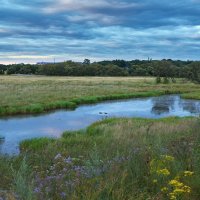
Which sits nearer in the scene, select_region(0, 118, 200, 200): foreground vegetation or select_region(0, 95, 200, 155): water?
select_region(0, 118, 200, 200): foreground vegetation

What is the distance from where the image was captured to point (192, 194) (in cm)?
486

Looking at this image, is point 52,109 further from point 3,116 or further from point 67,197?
point 67,197

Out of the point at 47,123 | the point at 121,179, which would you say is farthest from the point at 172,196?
the point at 47,123

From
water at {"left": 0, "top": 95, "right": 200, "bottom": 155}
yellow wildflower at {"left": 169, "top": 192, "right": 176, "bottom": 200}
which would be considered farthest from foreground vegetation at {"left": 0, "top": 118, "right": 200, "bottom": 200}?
water at {"left": 0, "top": 95, "right": 200, "bottom": 155}

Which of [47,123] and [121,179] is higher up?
[121,179]

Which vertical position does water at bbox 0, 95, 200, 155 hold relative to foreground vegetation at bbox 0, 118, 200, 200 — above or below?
below

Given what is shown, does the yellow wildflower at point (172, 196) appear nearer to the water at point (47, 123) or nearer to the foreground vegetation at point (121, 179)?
the foreground vegetation at point (121, 179)

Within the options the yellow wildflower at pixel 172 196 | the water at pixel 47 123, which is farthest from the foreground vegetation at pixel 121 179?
the water at pixel 47 123

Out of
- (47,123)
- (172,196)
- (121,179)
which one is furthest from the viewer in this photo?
(47,123)

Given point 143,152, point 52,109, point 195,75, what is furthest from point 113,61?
point 143,152

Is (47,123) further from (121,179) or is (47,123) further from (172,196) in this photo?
(172,196)

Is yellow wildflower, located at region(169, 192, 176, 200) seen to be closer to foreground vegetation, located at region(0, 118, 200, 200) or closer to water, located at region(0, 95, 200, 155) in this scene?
foreground vegetation, located at region(0, 118, 200, 200)

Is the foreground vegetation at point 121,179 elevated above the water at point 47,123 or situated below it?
above

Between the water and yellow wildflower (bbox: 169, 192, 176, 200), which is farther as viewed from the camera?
the water
